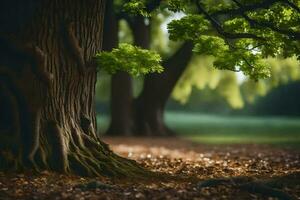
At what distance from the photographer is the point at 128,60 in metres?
11.5

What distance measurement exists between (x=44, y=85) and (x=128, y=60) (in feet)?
5.77

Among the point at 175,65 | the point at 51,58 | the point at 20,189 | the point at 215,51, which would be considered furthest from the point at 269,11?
the point at 175,65

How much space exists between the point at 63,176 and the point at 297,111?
42.3 meters

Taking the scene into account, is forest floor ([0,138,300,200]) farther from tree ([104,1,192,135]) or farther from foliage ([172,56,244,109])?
foliage ([172,56,244,109])

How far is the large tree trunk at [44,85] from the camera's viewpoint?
11062 millimetres

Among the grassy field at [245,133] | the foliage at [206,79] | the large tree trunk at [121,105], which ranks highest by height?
the foliage at [206,79]

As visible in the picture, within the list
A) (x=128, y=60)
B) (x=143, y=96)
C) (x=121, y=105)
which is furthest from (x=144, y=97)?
(x=128, y=60)

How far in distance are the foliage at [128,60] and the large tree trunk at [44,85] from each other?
0.55m

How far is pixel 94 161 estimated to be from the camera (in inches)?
452

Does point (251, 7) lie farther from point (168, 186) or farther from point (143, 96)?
point (143, 96)

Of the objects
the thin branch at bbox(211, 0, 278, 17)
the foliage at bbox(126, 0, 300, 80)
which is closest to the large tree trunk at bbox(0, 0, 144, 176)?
the foliage at bbox(126, 0, 300, 80)

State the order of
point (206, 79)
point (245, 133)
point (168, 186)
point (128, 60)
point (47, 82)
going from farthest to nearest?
1. point (245, 133)
2. point (206, 79)
3. point (128, 60)
4. point (47, 82)
5. point (168, 186)

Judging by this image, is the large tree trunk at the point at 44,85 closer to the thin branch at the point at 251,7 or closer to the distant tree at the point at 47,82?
the distant tree at the point at 47,82

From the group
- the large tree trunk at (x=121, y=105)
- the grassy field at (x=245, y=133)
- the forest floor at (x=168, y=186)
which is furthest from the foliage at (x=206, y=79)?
the forest floor at (x=168, y=186)
